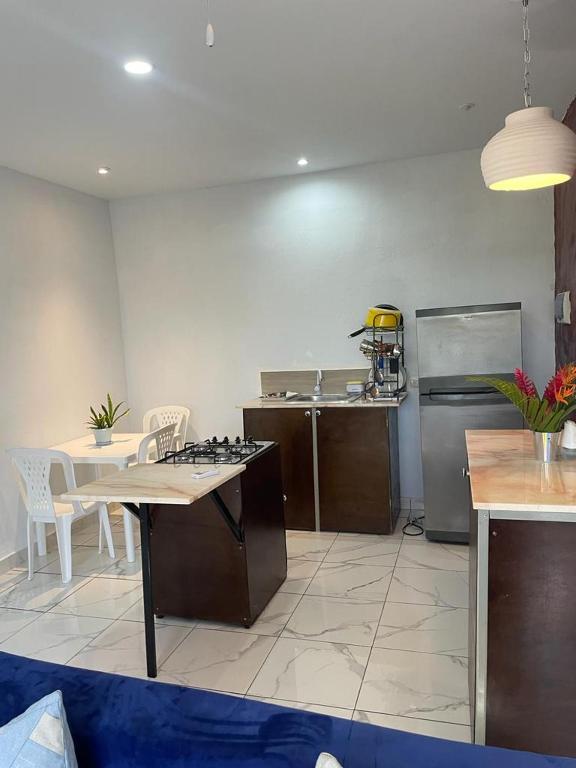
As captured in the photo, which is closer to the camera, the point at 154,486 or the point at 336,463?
the point at 154,486

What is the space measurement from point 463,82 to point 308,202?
1.78 m

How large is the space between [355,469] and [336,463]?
0.47 ft

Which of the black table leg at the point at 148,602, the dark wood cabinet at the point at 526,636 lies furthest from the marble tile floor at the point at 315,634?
the dark wood cabinet at the point at 526,636

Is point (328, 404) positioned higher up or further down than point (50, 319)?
further down

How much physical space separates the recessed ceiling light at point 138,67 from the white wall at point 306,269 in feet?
6.86

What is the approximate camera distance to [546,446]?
2146 mm

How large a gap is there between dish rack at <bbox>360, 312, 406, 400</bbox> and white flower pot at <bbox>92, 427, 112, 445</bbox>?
1.97 metres

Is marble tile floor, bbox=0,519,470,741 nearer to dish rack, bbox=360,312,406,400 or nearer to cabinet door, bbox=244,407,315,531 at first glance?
cabinet door, bbox=244,407,315,531

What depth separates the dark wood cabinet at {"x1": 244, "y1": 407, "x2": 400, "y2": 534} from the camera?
12.9 ft

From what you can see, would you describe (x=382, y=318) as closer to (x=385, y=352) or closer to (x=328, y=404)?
(x=385, y=352)

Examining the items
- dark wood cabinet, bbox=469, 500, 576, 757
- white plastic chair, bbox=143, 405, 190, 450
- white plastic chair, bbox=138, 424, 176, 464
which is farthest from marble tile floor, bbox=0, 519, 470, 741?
white plastic chair, bbox=143, 405, 190, 450

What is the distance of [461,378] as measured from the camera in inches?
146

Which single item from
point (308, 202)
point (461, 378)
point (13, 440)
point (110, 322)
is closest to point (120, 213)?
point (110, 322)

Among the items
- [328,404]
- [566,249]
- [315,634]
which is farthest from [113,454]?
[566,249]
